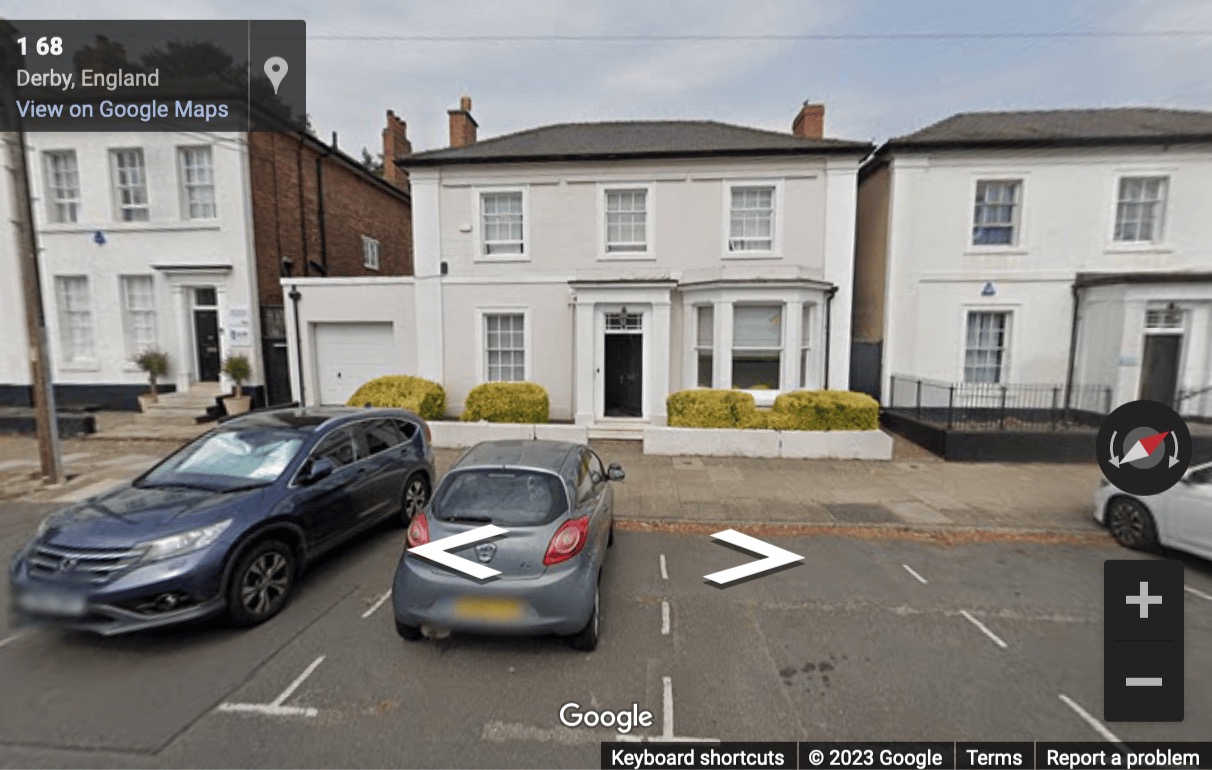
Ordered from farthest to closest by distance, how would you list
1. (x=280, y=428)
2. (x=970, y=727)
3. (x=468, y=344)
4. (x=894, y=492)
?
(x=468, y=344) → (x=894, y=492) → (x=280, y=428) → (x=970, y=727)

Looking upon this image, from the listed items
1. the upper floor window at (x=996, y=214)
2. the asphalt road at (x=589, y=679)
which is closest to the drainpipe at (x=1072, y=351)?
the upper floor window at (x=996, y=214)

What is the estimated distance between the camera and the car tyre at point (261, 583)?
381cm

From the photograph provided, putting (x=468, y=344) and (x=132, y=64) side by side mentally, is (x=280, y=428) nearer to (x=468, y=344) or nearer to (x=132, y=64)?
(x=468, y=344)

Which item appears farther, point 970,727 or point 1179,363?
point 1179,363

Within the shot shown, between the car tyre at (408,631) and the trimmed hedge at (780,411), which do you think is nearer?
the car tyre at (408,631)

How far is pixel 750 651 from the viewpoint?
3.70 m

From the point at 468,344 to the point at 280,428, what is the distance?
25.1 ft

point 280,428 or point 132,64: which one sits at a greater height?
point 132,64

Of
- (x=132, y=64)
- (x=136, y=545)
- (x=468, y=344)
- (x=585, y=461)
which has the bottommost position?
(x=136, y=545)

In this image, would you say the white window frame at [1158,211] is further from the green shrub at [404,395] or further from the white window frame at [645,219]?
the green shrub at [404,395]

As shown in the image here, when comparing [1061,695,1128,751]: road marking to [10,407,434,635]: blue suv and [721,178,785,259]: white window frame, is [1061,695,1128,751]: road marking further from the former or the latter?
[721,178,785,259]: white window frame

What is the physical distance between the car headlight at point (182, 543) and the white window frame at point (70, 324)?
47.0ft

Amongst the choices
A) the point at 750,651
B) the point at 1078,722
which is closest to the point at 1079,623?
the point at 1078,722

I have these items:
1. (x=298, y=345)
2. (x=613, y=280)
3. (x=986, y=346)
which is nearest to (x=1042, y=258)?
(x=986, y=346)
